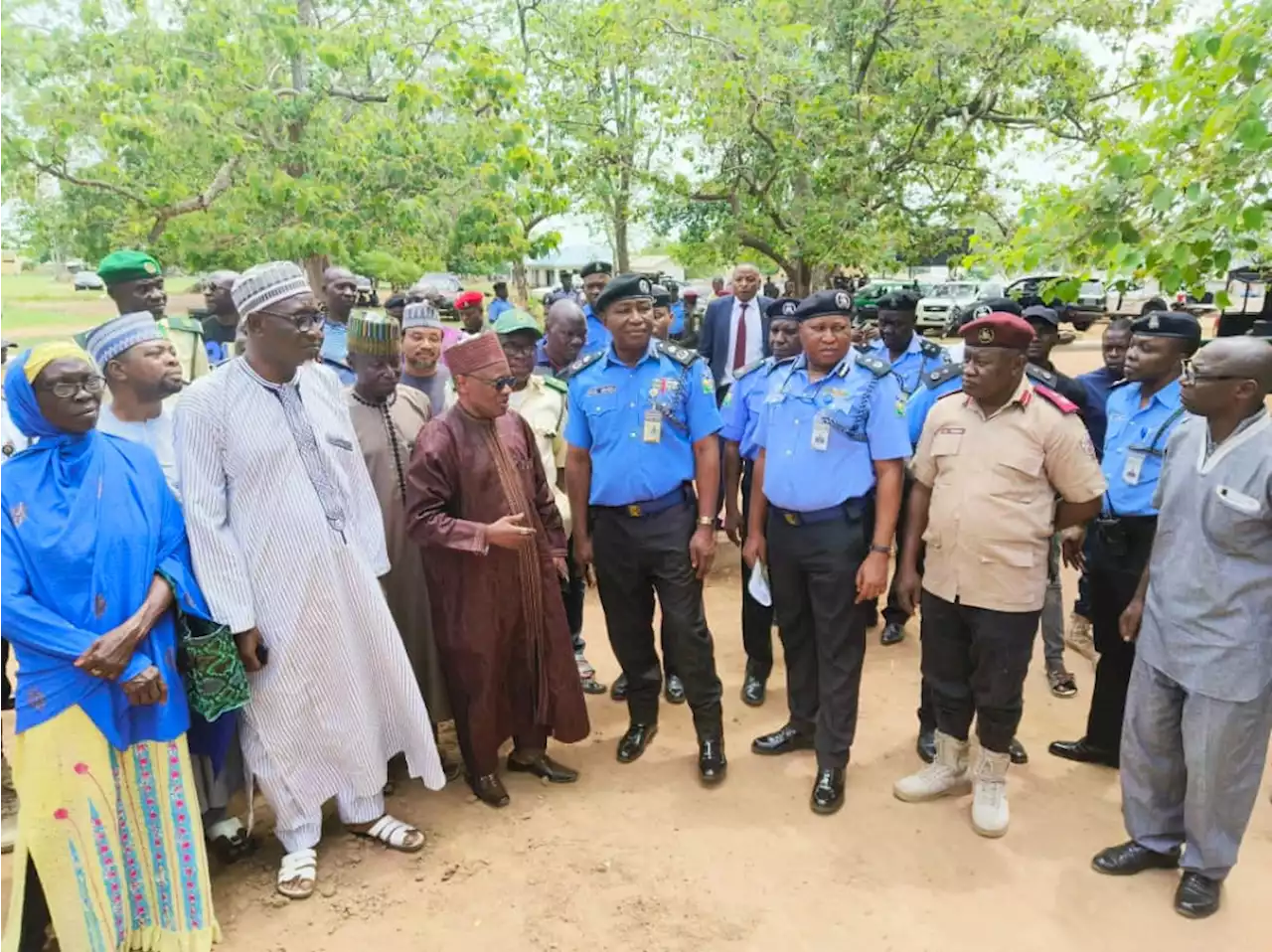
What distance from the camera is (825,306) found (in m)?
3.33

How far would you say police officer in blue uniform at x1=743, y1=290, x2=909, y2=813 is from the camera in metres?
3.27

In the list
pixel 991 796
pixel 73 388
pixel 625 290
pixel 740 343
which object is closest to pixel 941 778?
pixel 991 796

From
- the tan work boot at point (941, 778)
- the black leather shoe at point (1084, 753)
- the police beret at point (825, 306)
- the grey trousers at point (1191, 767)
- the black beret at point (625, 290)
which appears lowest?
the black leather shoe at point (1084, 753)

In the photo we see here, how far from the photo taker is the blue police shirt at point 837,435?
10.7 ft

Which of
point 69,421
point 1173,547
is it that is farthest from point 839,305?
point 69,421

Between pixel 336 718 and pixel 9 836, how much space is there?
1494mm

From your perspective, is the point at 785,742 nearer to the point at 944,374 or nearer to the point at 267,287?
the point at 944,374

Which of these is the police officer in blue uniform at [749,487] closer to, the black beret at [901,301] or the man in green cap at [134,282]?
the black beret at [901,301]

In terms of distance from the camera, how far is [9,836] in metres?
3.24

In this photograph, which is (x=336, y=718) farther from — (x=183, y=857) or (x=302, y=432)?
(x=302, y=432)

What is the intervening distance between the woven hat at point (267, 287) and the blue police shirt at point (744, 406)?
2124 mm

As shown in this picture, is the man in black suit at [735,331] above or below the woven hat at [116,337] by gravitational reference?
below

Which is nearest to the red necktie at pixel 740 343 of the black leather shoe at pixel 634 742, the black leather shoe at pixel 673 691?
the black leather shoe at pixel 673 691

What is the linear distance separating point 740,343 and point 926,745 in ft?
13.3
